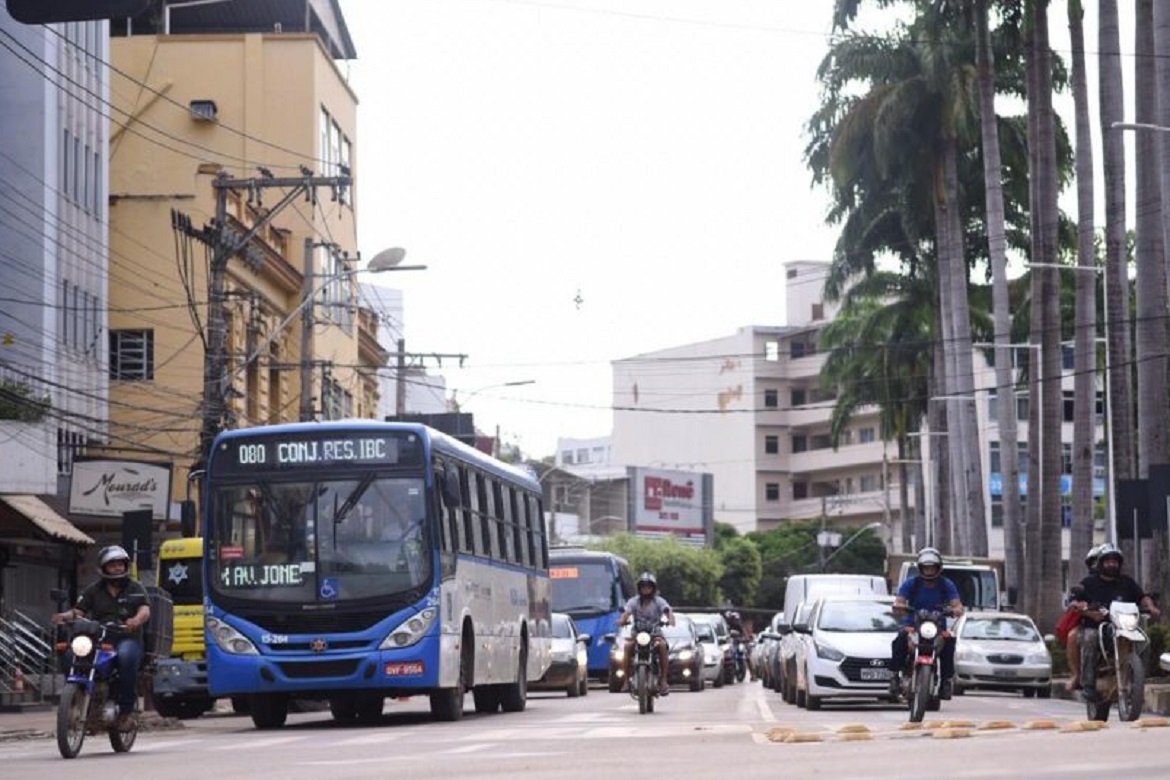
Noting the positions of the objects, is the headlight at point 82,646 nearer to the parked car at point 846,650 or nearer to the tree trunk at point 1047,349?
the parked car at point 846,650

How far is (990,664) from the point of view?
40.3 meters

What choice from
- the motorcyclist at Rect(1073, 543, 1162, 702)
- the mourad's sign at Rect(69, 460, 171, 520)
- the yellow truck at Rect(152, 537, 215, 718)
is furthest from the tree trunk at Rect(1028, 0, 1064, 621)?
the motorcyclist at Rect(1073, 543, 1162, 702)

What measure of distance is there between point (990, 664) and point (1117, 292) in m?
9.25

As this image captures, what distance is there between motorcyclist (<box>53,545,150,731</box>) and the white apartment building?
354 ft

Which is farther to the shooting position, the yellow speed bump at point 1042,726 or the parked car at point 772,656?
the parked car at point 772,656

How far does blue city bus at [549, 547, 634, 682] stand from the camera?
48.7 metres

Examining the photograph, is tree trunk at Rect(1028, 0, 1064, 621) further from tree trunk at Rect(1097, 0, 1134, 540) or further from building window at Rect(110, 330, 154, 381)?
building window at Rect(110, 330, 154, 381)

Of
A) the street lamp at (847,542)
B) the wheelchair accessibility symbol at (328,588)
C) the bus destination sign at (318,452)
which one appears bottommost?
the wheelchair accessibility symbol at (328,588)

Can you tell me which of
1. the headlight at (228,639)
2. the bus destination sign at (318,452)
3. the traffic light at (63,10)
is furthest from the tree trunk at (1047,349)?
the traffic light at (63,10)

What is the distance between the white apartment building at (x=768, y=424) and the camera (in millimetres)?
130625

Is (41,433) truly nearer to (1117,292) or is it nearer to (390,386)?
(1117,292)

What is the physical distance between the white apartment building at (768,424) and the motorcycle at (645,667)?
325 feet

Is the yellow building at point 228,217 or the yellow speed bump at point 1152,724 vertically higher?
the yellow building at point 228,217

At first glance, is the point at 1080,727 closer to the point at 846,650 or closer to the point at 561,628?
the point at 846,650
